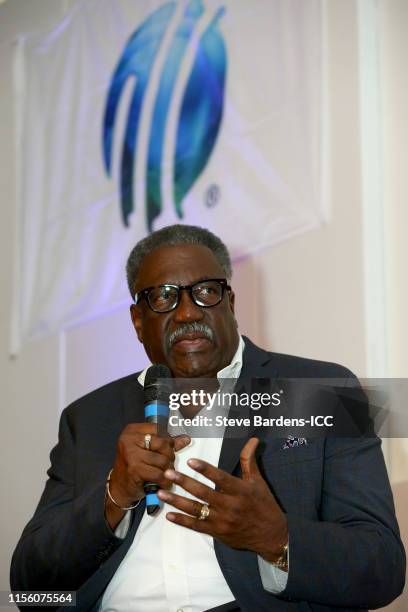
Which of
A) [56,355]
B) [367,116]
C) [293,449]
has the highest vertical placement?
[367,116]

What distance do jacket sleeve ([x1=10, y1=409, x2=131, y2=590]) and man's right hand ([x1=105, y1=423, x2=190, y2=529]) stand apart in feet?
0.30

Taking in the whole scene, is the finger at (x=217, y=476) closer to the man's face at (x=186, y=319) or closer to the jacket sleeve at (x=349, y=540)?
the jacket sleeve at (x=349, y=540)

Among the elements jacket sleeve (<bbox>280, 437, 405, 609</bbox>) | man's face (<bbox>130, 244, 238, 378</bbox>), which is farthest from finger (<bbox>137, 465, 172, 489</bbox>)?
man's face (<bbox>130, 244, 238, 378</bbox>)

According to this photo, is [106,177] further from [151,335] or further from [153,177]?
[151,335]

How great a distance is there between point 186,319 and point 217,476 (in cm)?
67

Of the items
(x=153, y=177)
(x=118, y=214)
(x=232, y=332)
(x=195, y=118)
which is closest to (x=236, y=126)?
(x=195, y=118)

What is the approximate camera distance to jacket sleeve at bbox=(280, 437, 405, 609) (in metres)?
1.96

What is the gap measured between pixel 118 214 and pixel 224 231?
2.25ft

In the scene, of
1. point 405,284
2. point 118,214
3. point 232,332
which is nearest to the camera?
point 232,332

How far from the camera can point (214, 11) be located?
3.48 m

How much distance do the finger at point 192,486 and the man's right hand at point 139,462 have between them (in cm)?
3

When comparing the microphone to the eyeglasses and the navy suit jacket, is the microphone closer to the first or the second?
the navy suit jacket

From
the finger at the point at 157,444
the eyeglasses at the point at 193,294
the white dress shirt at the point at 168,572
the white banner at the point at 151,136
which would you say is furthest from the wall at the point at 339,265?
the finger at the point at 157,444

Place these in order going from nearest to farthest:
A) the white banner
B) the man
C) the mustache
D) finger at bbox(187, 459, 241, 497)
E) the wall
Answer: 1. finger at bbox(187, 459, 241, 497)
2. the man
3. the mustache
4. the wall
5. the white banner
